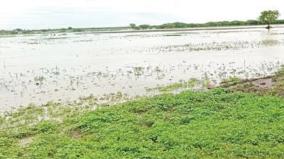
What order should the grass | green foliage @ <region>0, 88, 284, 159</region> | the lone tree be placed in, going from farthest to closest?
the lone tree
the grass
green foliage @ <region>0, 88, 284, 159</region>

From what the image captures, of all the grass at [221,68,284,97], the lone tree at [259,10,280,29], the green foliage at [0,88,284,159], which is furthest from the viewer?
the lone tree at [259,10,280,29]

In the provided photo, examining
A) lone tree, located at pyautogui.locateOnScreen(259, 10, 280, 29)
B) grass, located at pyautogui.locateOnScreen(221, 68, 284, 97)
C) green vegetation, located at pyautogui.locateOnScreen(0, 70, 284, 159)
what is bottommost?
green vegetation, located at pyautogui.locateOnScreen(0, 70, 284, 159)

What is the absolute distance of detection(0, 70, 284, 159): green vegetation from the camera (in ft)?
32.8

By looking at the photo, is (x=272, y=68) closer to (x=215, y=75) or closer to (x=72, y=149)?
(x=215, y=75)

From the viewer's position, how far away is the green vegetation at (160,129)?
1000 centimetres

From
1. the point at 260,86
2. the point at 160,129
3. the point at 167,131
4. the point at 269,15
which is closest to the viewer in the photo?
the point at 167,131

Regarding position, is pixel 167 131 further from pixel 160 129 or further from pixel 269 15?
pixel 269 15

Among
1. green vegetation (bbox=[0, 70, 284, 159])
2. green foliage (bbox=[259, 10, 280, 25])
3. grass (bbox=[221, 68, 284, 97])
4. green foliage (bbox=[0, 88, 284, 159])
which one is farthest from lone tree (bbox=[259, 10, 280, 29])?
green foliage (bbox=[0, 88, 284, 159])

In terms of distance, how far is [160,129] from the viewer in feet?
37.6

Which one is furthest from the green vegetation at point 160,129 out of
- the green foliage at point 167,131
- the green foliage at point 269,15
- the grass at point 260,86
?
the green foliage at point 269,15

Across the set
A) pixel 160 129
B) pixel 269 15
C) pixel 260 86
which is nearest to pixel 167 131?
pixel 160 129

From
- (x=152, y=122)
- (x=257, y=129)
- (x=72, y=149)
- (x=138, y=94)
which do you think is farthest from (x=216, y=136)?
(x=138, y=94)

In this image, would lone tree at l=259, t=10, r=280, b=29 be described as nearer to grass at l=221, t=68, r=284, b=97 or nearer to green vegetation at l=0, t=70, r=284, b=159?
grass at l=221, t=68, r=284, b=97

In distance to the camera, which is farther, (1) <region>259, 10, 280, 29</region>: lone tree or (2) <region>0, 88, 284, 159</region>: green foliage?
(1) <region>259, 10, 280, 29</region>: lone tree
